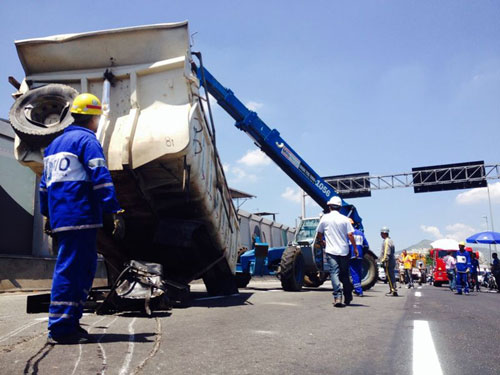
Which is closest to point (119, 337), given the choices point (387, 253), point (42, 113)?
point (42, 113)

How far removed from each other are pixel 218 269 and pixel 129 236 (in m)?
2.13

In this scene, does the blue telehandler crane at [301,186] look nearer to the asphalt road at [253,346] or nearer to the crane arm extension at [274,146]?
the crane arm extension at [274,146]

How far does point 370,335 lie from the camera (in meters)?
3.90

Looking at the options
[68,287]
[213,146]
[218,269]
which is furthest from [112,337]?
[218,269]

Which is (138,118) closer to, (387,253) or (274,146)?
(387,253)

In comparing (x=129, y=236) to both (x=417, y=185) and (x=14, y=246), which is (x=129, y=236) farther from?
(x=417, y=185)

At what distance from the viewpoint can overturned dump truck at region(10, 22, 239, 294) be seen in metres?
5.66

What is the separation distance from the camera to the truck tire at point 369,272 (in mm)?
12609

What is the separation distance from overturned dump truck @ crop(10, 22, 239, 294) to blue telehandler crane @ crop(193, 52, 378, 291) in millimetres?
5201

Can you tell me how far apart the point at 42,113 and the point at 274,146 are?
7981 millimetres

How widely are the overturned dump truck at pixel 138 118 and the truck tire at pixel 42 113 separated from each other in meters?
0.01

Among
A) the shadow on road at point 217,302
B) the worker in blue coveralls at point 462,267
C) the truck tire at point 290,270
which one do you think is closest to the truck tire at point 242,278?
the truck tire at point 290,270

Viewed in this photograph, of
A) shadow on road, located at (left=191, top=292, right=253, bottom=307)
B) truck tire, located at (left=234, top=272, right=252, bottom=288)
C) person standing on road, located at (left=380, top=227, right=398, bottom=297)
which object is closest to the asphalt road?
shadow on road, located at (left=191, top=292, right=253, bottom=307)

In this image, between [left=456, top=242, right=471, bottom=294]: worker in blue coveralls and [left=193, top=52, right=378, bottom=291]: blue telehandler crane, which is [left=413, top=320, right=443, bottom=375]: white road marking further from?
[left=456, top=242, right=471, bottom=294]: worker in blue coveralls
